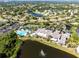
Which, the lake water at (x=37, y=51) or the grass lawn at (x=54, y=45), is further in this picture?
the grass lawn at (x=54, y=45)

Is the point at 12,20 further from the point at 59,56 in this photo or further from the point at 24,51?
the point at 59,56

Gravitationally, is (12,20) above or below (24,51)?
above

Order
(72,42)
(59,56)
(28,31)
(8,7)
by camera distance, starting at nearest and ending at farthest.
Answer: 1. (59,56)
2. (72,42)
3. (28,31)
4. (8,7)

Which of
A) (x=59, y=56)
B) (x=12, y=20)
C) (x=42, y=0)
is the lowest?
(x=59, y=56)

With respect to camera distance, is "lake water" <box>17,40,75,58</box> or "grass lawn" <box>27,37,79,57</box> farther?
"grass lawn" <box>27,37,79,57</box>

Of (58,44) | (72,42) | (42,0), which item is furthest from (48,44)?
(42,0)

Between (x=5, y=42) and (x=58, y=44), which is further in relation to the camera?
(x=58, y=44)

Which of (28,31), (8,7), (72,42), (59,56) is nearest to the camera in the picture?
(59,56)

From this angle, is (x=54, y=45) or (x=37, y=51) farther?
(x=54, y=45)
